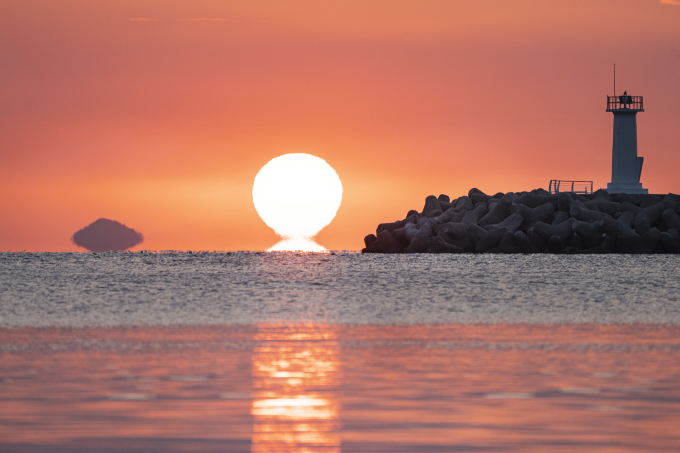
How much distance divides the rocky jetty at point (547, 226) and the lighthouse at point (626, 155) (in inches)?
105

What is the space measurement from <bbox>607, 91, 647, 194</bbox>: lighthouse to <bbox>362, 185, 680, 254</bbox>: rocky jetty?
266cm

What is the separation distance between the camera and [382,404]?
7586 mm

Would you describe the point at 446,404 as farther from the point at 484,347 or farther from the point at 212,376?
the point at 484,347

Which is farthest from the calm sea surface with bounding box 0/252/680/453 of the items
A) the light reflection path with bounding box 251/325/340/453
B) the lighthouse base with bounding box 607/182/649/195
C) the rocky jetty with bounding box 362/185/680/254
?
the lighthouse base with bounding box 607/182/649/195

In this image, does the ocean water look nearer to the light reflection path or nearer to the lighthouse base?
the light reflection path

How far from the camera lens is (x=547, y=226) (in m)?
48.7

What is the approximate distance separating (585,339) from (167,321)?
7.48 meters

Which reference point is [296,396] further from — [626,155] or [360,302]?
[626,155]

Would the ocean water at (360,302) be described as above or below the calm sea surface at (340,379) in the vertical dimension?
above

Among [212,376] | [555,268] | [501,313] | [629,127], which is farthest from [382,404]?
[629,127]

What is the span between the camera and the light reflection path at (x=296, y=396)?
20.6ft

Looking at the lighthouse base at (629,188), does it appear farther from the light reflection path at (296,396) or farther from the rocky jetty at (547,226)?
the light reflection path at (296,396)

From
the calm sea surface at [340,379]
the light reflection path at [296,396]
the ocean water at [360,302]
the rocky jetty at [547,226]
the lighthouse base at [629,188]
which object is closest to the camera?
the light reflection path at [296,396]

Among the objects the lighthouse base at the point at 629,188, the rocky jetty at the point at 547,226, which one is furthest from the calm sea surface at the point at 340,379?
the lighthouse base at the point at 629,188
